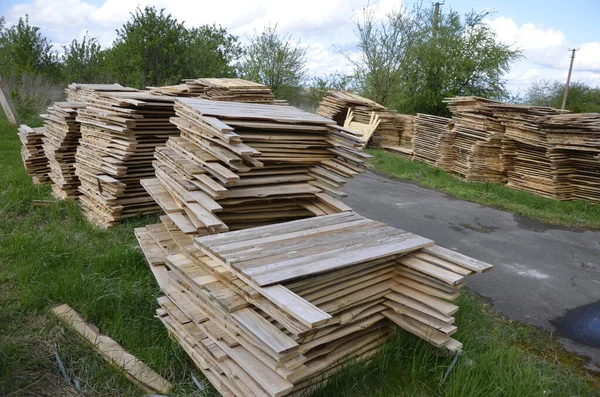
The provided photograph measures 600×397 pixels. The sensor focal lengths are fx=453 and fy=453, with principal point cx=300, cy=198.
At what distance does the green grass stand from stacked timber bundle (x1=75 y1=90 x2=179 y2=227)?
7.64m

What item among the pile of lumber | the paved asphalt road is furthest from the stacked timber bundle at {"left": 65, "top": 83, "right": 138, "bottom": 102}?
the paved asphalt road

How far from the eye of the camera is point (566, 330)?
5.09 meters

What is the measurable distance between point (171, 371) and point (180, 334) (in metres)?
0.31

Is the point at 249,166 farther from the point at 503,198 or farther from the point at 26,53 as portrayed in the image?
the point at 26,53

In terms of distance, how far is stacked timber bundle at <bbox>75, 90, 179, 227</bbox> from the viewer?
6812 millimetres

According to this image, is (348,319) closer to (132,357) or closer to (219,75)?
(132,357)

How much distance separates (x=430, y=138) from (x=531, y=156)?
4.47m

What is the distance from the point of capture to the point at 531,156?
12.3 m

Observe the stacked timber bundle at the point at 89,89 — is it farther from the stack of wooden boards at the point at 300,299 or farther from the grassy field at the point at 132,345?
the stack of wooden boards at the point at 300,299

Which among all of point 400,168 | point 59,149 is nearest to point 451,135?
point 400,168

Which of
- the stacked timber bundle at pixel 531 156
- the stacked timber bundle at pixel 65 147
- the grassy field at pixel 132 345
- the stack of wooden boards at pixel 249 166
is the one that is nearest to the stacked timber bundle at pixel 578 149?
the stacked timber bundle at pixel 531 156

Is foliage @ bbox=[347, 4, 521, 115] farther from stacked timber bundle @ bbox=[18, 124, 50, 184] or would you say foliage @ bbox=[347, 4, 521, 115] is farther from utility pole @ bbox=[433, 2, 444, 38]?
stacked timber bundle @ bbox=[18, 124, 50, 184]

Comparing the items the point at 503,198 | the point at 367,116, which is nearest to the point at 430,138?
the point at 367,116

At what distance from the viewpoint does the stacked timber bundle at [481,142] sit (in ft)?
43.1
